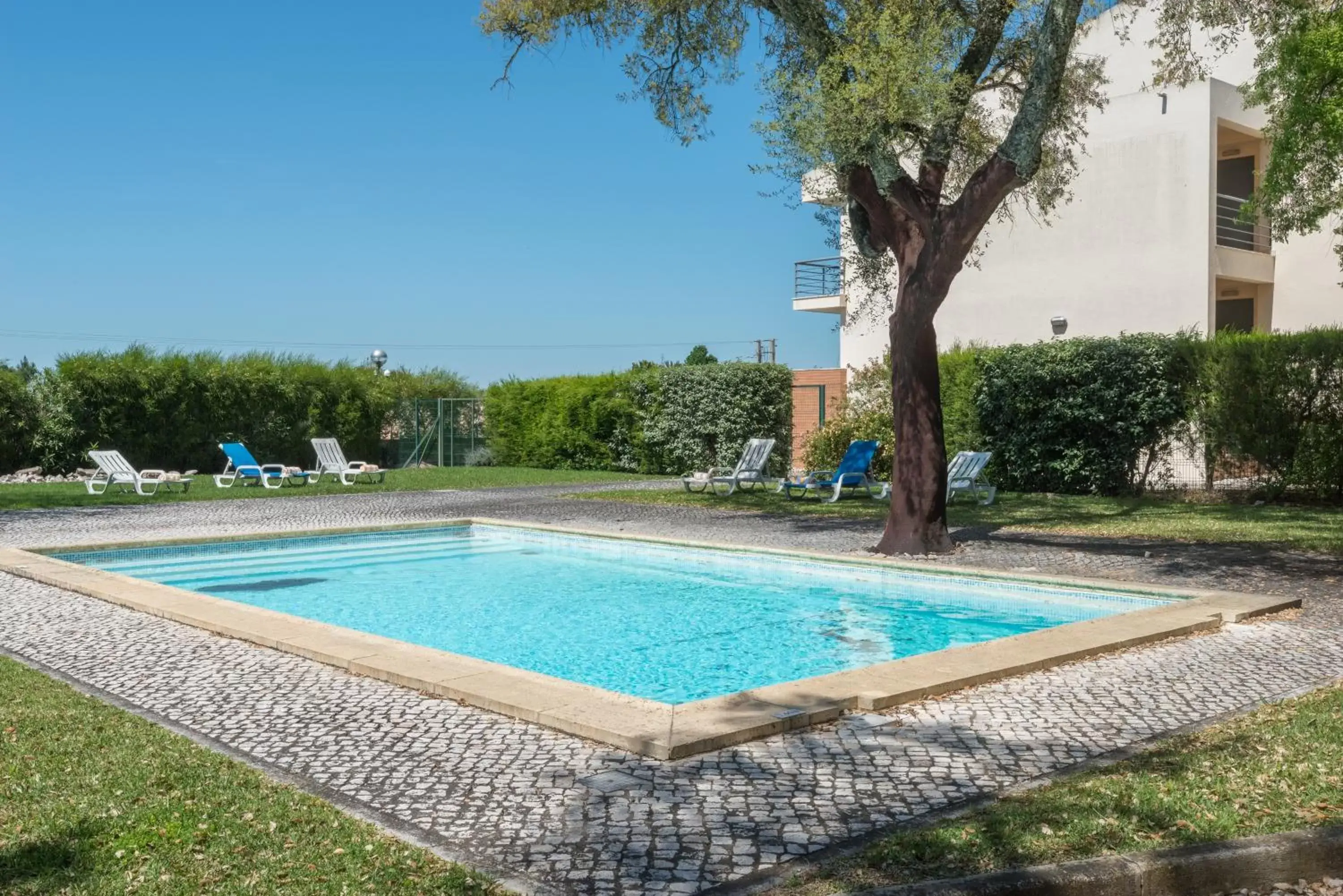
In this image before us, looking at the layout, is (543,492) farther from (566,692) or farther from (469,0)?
(566,692)

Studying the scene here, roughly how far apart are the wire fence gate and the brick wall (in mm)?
8942

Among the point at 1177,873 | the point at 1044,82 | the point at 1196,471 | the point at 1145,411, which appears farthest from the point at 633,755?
the point at 1196,471

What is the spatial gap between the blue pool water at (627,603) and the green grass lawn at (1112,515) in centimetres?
389

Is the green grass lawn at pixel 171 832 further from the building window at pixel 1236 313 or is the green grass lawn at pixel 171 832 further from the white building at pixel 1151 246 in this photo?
the building window at pixel 1236 313

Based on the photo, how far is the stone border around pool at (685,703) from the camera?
5098 mm

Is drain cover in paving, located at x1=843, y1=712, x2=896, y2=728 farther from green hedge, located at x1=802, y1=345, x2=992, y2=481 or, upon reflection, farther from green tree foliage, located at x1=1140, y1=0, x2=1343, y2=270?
green hedge, located at x1=802, y1=345, x2=992, y2=481

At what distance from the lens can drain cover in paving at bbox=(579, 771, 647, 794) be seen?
4.33 meters

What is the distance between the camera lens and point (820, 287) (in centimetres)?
2936

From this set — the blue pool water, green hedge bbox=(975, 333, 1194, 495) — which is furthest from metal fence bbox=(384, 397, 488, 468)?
the blue pool water

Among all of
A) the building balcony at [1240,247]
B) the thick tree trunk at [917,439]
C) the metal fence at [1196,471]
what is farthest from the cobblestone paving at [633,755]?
the building balcony at [1240,247]

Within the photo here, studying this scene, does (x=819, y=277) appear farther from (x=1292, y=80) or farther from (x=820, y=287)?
(x=1292, y=80)

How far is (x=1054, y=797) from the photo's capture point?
4109 mm

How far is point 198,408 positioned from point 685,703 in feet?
75.6

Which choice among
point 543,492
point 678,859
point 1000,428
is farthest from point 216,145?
point 678,859
